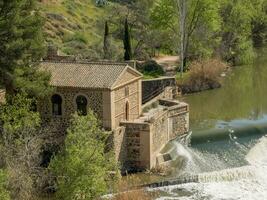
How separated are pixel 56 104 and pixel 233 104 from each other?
23545 mm

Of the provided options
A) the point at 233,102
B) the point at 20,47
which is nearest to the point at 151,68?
the point at 233,102

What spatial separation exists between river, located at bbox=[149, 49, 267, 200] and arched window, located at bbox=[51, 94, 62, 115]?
26.1 feet

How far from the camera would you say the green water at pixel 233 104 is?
4703cm

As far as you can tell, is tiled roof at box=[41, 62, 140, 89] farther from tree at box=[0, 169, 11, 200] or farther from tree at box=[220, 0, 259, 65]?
tree at box=[220, 0, 259, 65]

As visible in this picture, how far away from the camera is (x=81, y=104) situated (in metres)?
36.2

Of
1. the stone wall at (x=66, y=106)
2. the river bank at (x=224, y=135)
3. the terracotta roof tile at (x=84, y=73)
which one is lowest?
the river bank at (x=224, y=135)

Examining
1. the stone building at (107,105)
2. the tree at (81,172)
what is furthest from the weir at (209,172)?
the tree at (81,172)

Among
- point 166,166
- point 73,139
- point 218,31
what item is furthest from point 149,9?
point 73,139

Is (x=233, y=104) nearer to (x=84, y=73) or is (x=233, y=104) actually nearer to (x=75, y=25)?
(x=84, y=73)

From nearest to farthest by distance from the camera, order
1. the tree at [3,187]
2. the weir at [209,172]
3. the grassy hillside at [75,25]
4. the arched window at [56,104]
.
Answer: the tree at [3,187] < the weir at [209,172] < the arched window at [56,104] < the grassy hillside at [75,25]

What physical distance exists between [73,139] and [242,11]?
5413 cm

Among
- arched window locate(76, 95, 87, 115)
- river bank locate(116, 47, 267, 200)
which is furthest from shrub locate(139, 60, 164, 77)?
arched window locate(76, 95, 87, 115)

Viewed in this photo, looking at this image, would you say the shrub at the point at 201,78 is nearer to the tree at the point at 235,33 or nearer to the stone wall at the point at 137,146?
the tree at the point at 235,33

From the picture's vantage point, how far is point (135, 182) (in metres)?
34.5
